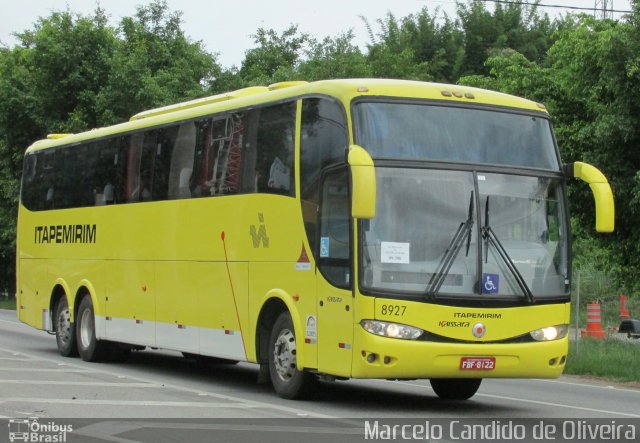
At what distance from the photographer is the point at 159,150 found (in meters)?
17.7

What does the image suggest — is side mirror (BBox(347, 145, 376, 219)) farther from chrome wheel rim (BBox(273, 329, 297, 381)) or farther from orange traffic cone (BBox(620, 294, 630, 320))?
orange traffic cone (BBox(620, 294, 630, 320))

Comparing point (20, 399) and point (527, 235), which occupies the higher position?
point (527, 235)

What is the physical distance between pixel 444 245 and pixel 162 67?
3482 centimetres

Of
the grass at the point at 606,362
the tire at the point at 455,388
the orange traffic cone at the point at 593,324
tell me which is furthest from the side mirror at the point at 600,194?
the orange traffic cone at the point at 593,324

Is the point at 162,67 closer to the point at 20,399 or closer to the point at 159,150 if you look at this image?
the point at 159,150

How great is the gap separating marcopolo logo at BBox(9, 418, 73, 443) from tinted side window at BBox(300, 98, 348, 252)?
3.73 meters

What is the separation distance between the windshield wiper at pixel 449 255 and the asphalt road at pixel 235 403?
4.42 feet

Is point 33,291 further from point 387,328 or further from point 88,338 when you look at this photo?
point 387,328

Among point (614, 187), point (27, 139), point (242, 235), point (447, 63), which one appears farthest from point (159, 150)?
point (447, 63)

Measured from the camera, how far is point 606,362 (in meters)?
20.0

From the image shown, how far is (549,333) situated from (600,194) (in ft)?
5.29

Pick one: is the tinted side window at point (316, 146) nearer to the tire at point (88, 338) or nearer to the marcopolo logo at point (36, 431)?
the marcopolo logo at point (36, 431)

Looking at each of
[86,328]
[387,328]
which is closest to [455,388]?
[387,328]

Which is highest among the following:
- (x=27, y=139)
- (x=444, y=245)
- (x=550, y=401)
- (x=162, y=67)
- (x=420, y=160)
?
(x=162, y=67)
